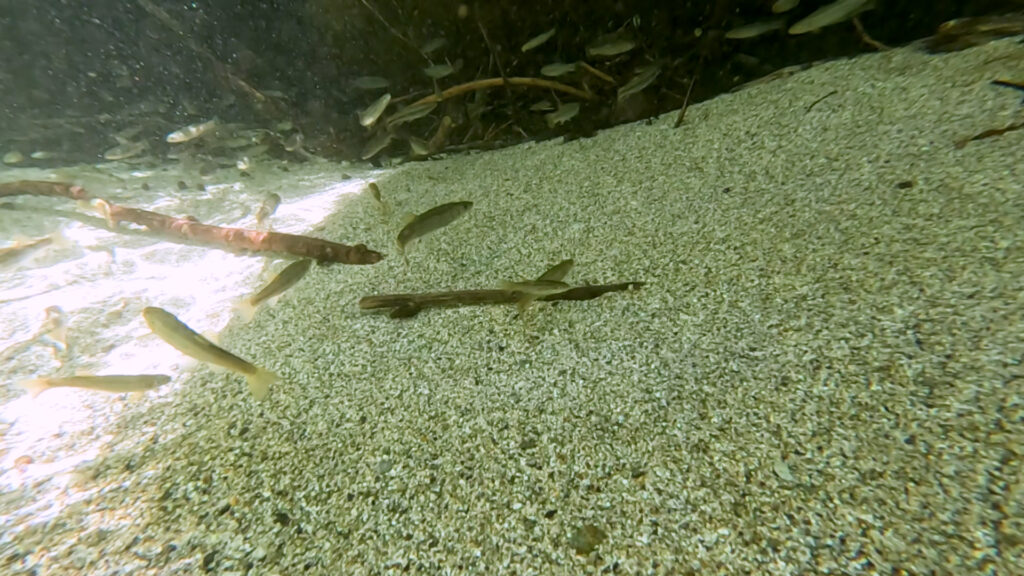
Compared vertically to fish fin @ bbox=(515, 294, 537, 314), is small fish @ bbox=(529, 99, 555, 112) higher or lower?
higher

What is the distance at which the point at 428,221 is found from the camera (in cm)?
262

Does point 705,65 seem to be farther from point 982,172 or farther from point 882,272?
point 882,272

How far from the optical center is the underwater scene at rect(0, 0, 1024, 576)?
4.10 ft

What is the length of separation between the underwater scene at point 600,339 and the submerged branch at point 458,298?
0.05 feet

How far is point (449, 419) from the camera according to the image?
1684 mm

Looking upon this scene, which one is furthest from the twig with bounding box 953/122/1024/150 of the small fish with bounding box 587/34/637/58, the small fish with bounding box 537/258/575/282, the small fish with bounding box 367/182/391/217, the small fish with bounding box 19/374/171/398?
the small fish with bounding box 19/374/171/398

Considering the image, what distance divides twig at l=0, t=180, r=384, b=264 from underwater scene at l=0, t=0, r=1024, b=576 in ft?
0.09

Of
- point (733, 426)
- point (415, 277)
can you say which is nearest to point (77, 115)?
point (415, 277)

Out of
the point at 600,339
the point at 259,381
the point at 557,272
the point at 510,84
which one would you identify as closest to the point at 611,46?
the point at 510,84

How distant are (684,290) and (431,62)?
13.2ft

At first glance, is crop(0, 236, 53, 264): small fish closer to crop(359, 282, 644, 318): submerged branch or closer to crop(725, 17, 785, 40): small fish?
crop(359, 282, 644, 318): submerged branch

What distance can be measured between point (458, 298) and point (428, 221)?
23.0 inches

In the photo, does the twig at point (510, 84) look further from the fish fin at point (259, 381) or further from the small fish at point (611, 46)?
the fish fin at point (259, 381)

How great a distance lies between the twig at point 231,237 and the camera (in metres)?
2.86
